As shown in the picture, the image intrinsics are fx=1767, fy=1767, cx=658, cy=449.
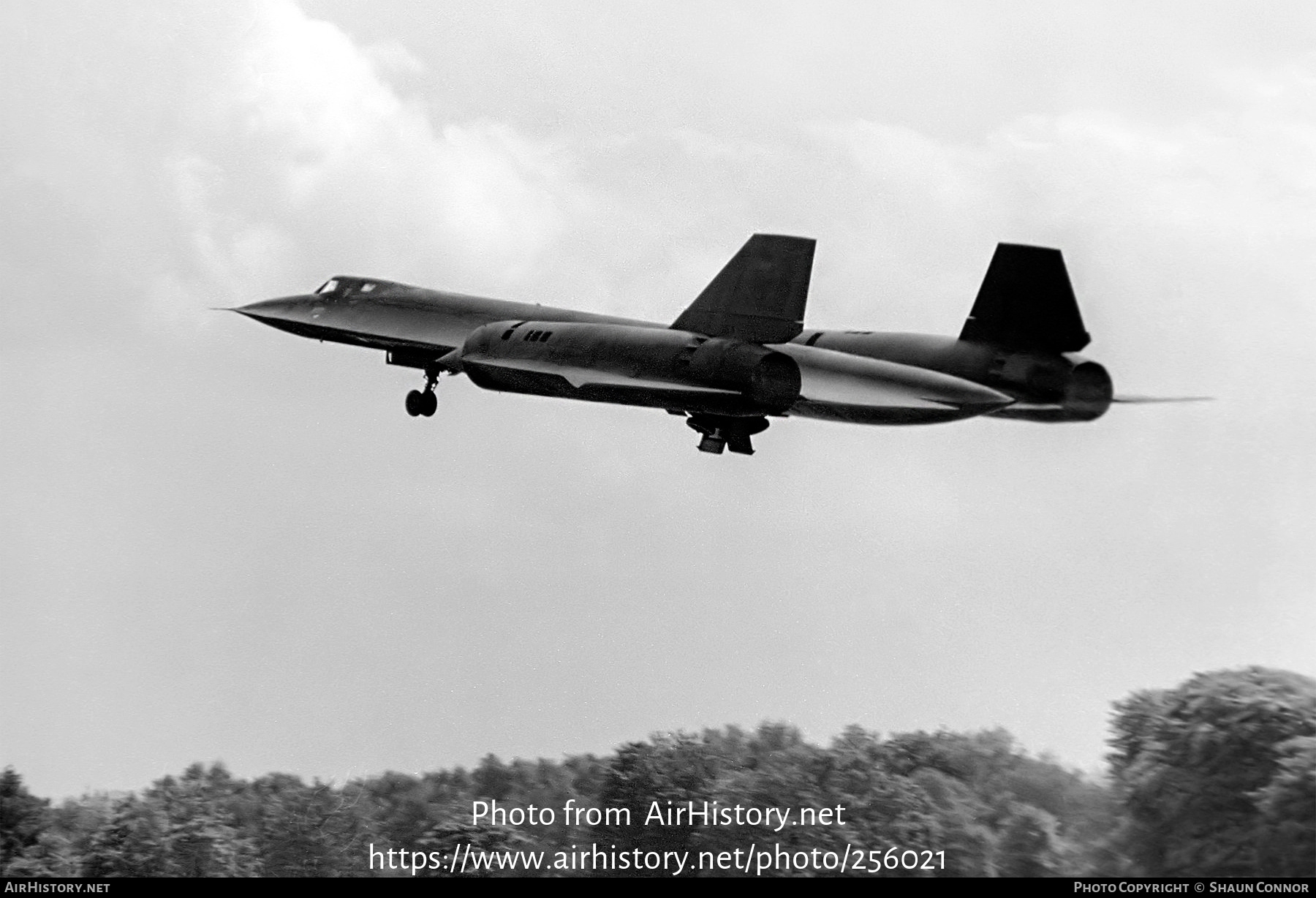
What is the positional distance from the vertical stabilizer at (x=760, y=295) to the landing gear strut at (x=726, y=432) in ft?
5.31

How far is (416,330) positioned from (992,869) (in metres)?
44.7

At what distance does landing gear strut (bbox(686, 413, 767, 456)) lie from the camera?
3234 centimetres

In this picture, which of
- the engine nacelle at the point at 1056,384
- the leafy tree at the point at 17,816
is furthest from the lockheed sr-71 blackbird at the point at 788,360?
the leafy tree at the point at 17,816

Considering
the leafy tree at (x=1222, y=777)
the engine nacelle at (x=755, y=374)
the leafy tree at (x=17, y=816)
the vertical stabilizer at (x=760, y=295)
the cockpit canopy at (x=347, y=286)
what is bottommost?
the leafy tree at (x=17, y=816)

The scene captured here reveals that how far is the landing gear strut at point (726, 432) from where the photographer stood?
106ft

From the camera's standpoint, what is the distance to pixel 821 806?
3420 inches

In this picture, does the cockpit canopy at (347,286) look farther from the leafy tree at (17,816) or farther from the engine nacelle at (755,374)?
the leafy tree at (17,816)

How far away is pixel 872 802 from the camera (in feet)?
279

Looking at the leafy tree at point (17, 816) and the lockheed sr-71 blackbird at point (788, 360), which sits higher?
the lockheed sr-71 blackbird at point (788, 360)

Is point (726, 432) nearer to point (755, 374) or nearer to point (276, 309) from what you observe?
point (755, 374)

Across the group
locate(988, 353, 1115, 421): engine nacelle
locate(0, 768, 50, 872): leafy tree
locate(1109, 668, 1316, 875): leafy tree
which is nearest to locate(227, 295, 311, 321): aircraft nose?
locate(988, 353, 1115, 421): engine nacelle

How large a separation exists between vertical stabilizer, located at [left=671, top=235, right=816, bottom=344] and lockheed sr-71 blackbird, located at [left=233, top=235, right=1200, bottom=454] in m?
0.02

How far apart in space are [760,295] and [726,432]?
2654mm

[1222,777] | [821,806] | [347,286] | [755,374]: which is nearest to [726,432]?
[755,374]
